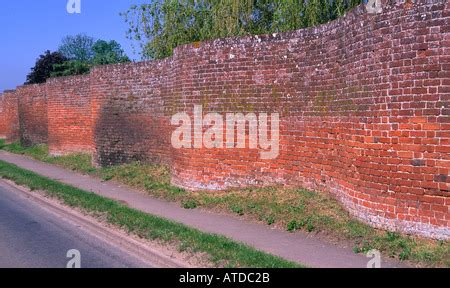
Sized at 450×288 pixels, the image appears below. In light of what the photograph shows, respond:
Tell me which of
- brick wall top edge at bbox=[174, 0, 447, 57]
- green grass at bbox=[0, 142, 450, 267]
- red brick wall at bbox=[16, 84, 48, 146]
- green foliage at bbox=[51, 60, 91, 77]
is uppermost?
green foliage at bbox=[51, 60, 91, 77]

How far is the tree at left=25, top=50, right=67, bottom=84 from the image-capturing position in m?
49.1

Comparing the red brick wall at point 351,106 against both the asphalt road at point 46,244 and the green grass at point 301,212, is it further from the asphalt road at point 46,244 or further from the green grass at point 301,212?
the asphalt road at point 46,244

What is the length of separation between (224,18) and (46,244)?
1205 centimetres

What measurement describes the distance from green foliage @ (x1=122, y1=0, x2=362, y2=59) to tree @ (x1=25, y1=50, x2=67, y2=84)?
28373 millimetres

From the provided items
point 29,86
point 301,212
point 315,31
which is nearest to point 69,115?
point 29,86

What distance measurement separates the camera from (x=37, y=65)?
1959 inches

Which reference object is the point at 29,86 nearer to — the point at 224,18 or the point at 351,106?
the point at 224,18

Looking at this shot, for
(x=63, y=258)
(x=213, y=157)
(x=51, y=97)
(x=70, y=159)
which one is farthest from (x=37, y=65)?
(x=63, y=258)

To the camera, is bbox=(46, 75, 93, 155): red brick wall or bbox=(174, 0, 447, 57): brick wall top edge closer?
bbox=(174, 0, 447, 57): brick wall top edge

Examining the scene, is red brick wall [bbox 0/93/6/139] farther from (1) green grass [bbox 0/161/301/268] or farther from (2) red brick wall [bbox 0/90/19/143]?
(1) green grass [bbox 0/161/301/268]

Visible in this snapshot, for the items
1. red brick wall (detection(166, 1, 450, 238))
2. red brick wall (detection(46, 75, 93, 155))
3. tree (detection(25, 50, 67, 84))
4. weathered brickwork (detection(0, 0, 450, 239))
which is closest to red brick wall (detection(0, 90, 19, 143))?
red brick wall (detection(46, 75, 93, 155))

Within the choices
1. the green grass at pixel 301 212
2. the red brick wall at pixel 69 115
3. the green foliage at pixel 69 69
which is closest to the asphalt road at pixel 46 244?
the green grass at pixel 301 212

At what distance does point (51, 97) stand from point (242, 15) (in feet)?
29.9

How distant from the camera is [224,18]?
18625mm
